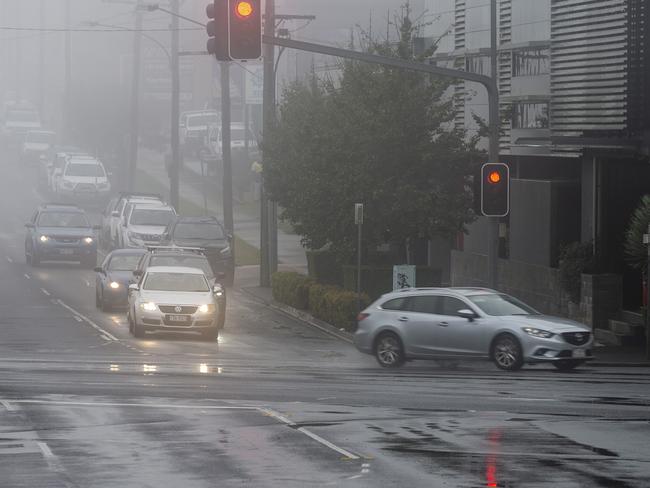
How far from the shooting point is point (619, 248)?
112 feet

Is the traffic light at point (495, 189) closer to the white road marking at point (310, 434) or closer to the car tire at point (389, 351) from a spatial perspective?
the car tire at point (389, 351)

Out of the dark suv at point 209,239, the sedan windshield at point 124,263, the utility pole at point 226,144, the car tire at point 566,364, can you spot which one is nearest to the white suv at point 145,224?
the utility pole at point 226,144

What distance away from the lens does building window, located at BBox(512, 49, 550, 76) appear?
39094mm

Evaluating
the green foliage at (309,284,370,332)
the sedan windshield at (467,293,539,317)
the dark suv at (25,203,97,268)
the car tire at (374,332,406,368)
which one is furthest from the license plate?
the dark suv at (25,203,97,268)

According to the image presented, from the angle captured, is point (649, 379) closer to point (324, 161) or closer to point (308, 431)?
point (308, 431)

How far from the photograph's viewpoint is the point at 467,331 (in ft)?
85.8

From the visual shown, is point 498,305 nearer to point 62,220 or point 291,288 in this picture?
point 291,288

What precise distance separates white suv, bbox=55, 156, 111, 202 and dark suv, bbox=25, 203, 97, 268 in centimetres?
1932

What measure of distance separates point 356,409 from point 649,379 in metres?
6.98

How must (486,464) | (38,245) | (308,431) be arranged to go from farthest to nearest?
(38,245) → (308,431) → (486,464)

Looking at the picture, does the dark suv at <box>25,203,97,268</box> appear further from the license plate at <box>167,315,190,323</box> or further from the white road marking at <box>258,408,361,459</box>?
the white road marking at <box>258,408,361,459</box>

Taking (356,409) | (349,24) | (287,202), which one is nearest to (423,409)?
(356,409)

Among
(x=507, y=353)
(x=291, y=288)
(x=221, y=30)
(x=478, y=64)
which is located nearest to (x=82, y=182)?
(x=478, y=64)

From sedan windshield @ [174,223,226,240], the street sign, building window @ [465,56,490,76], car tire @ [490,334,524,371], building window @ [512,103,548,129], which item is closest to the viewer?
car tire @ [490,334,524,371]
